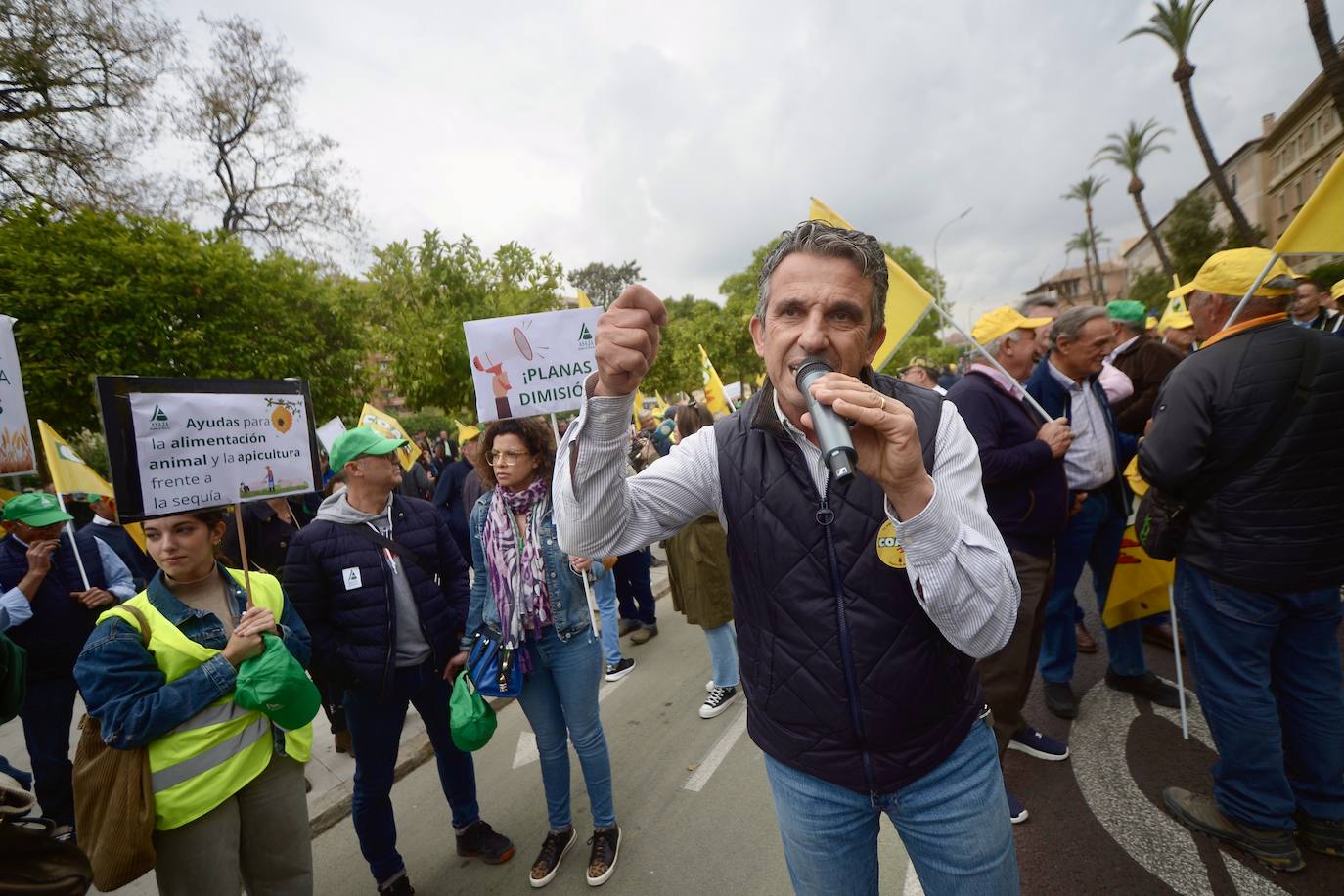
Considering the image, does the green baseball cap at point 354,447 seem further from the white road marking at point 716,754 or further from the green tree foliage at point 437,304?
the green tree foliage at point 437,304

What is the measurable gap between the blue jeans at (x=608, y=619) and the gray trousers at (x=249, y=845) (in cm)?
288

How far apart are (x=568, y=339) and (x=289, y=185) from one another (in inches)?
746

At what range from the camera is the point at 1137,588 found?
350cm

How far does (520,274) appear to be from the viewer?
48.6ft

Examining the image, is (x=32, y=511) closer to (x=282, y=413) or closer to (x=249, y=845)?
(x=282, y=413)

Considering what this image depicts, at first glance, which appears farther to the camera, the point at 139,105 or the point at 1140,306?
the point at 139,105

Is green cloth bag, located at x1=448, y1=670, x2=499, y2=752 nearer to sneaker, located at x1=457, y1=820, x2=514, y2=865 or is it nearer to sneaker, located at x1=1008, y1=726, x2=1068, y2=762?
sneaker, located at x1=457, y1=820, x2=514, y2=865

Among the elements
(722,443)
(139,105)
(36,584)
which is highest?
(139,105)

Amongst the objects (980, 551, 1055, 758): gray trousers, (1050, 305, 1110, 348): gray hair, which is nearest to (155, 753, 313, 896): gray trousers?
(980, 551, 1055, 758): gray trousers

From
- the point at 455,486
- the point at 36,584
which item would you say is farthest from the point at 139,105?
the point at 36,584

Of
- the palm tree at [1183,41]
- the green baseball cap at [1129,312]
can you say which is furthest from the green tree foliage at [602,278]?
the green baseball cap at [1129,312]

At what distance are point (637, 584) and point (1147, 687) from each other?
13.0 ft

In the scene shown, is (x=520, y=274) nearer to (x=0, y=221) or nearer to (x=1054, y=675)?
(x=0, y=221)

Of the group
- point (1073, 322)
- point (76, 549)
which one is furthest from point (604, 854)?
point (76, 549)
